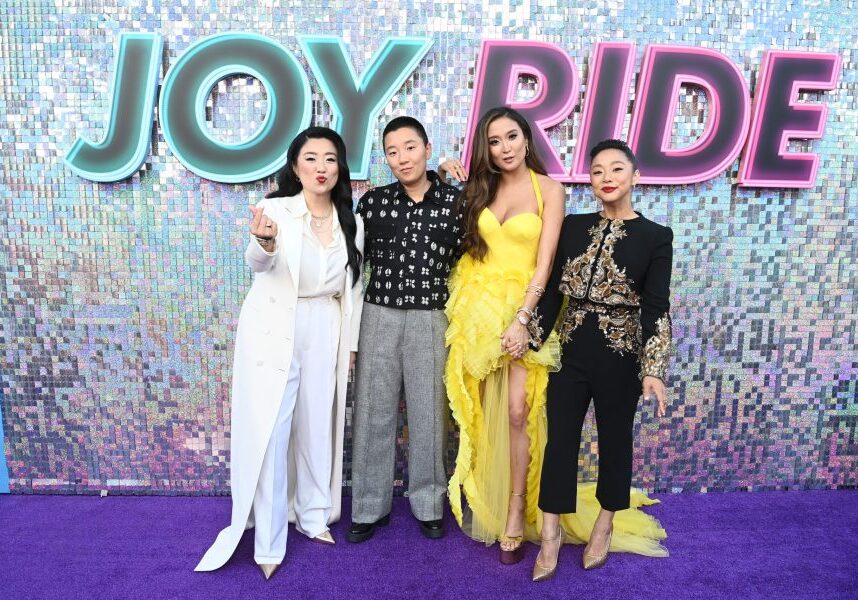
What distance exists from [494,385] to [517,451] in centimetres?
33

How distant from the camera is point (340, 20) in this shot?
310 cm

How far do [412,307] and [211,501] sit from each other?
174cm

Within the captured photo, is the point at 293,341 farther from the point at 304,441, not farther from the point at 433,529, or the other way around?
the point at 433,529

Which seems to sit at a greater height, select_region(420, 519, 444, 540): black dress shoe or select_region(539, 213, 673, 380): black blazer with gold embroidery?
select_region(539, 213, 673, 380): black blazer with gold embroidery

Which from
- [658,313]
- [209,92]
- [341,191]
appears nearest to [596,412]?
[658,313]

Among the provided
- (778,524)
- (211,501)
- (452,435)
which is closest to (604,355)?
(452,435)

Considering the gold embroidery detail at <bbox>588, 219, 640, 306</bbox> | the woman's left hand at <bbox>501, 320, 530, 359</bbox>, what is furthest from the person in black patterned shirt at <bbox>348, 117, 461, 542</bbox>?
the gold embroidery detail at <bbox>588, 219, 640, 306</bbox>

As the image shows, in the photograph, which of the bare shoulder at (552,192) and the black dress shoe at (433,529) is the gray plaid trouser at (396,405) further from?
the bare shoulder at (552,192)

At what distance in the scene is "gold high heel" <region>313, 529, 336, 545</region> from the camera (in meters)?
2.79

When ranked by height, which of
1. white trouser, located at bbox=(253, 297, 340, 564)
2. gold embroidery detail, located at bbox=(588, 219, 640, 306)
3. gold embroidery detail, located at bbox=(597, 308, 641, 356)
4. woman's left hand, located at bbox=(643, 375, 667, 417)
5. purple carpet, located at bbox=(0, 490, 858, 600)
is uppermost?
gold embroidery detail, located at bbox=(588, 219, 640, 306)

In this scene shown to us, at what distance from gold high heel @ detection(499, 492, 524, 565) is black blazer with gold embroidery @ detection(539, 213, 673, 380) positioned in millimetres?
904

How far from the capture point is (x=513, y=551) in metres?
2.63

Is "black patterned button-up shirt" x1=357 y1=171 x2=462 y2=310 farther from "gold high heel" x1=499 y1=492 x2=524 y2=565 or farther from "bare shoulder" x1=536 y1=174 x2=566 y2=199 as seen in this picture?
"gold high heel" x1=499 y1=492 x2=524 y2=565

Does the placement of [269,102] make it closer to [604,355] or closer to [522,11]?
[522,11]
